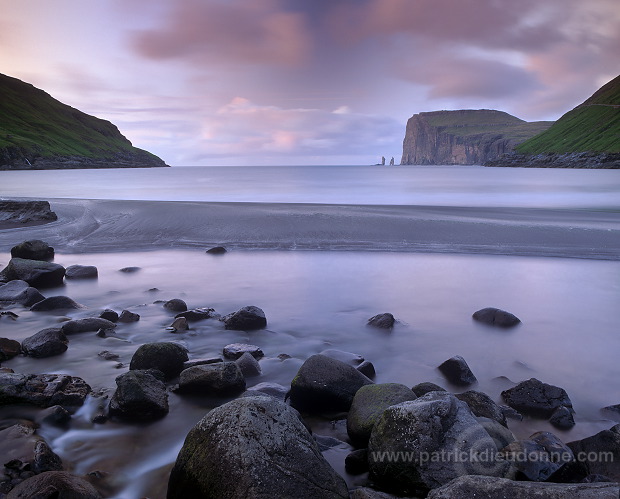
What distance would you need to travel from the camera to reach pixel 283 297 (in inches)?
408

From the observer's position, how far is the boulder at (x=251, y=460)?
3305 millimetres

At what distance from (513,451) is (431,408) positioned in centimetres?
83

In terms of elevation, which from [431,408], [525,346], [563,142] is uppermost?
[563,142]

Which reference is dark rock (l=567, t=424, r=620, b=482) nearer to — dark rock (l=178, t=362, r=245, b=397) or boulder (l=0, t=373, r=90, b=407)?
dark rock (l=178, t=362, r=245, b=397)

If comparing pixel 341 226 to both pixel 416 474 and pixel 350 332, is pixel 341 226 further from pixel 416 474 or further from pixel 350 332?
pixel 416 474

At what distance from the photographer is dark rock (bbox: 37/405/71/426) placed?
15.7ft

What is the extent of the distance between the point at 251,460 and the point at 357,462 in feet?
4.23

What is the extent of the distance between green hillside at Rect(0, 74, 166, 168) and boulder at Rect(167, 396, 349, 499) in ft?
456

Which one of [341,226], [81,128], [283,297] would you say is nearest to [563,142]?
[341,226]

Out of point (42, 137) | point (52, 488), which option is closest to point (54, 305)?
point (52, 488)

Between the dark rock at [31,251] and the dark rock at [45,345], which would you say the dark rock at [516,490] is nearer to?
the dark rock at [45,345]

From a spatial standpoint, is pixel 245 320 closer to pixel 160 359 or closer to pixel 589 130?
pixel 160 359

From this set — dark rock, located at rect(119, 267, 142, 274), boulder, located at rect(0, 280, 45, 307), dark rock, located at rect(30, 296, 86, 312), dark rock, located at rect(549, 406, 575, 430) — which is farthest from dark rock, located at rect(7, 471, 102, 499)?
dark rock, located at rect(119, 267, 142, 274)

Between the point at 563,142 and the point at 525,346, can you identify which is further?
the point at 563,142
